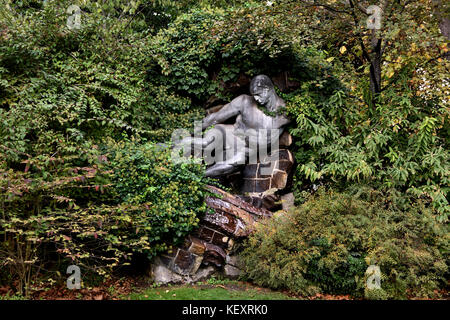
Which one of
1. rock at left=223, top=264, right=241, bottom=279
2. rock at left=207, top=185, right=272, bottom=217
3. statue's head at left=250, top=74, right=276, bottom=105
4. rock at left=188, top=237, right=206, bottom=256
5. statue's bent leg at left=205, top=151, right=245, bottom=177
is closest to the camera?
rock at left=188, top=237, right=206, bottom=256

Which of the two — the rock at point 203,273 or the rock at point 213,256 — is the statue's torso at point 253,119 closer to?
the rock at point 213,256

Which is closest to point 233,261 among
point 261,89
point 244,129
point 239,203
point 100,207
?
point 239,203

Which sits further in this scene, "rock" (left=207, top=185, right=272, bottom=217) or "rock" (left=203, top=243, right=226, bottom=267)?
"rock" (left=207, top=185, right=272, bottom=217)

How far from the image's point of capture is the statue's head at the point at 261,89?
655cm

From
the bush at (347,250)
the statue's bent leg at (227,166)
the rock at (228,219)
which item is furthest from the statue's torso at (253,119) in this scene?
the bush at (347,250)

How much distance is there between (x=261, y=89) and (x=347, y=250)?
3.28 m

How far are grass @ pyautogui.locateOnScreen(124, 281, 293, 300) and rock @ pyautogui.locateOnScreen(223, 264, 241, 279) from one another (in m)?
0.33

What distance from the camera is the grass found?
4.31m

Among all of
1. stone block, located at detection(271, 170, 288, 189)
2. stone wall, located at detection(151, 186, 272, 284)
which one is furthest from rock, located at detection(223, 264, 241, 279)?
stone block, located at detection(271, 170, 288, 189)

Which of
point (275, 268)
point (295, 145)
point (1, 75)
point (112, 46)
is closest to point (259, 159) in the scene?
point (295, 145)

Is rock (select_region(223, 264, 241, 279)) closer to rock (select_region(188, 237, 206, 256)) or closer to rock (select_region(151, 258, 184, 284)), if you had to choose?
rock (select_region(188, 237, 206, 256))

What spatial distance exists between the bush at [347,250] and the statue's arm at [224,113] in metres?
2.40

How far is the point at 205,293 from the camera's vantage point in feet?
14.6

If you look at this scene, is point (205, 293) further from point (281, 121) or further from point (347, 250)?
point (281, 121)
